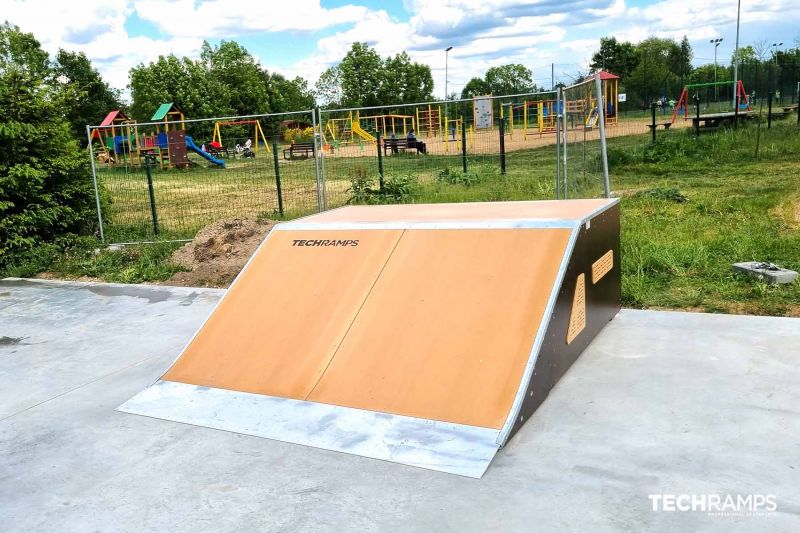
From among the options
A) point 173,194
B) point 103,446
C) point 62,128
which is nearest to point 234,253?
point 62,128

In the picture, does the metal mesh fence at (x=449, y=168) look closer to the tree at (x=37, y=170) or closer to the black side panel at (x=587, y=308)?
the black side panel at (x=587, y=308)

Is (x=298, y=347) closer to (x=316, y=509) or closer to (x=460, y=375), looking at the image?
(x=460, y=375)

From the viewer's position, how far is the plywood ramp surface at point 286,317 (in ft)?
13.7

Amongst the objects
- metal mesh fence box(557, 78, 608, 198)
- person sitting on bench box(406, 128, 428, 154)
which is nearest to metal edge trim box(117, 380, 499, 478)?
metal mesh fence box(557, 78, 608, 198)

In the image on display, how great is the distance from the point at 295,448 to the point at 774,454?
233 centimetres

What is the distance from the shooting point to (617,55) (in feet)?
239

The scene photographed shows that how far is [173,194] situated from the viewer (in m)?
16.6

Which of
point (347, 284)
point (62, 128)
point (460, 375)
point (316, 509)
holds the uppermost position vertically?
point (62, 128)

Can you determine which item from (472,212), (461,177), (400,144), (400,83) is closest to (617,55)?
(400,83)

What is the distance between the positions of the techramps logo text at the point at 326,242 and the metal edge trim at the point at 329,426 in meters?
1.41

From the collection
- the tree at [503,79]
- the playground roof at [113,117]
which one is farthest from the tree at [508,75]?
the playground roof at [113,117]

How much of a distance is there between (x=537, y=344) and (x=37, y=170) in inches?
336

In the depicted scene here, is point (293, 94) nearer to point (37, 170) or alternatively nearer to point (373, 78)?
point (373, 78)

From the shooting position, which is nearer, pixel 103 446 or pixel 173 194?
pixel 103 446
